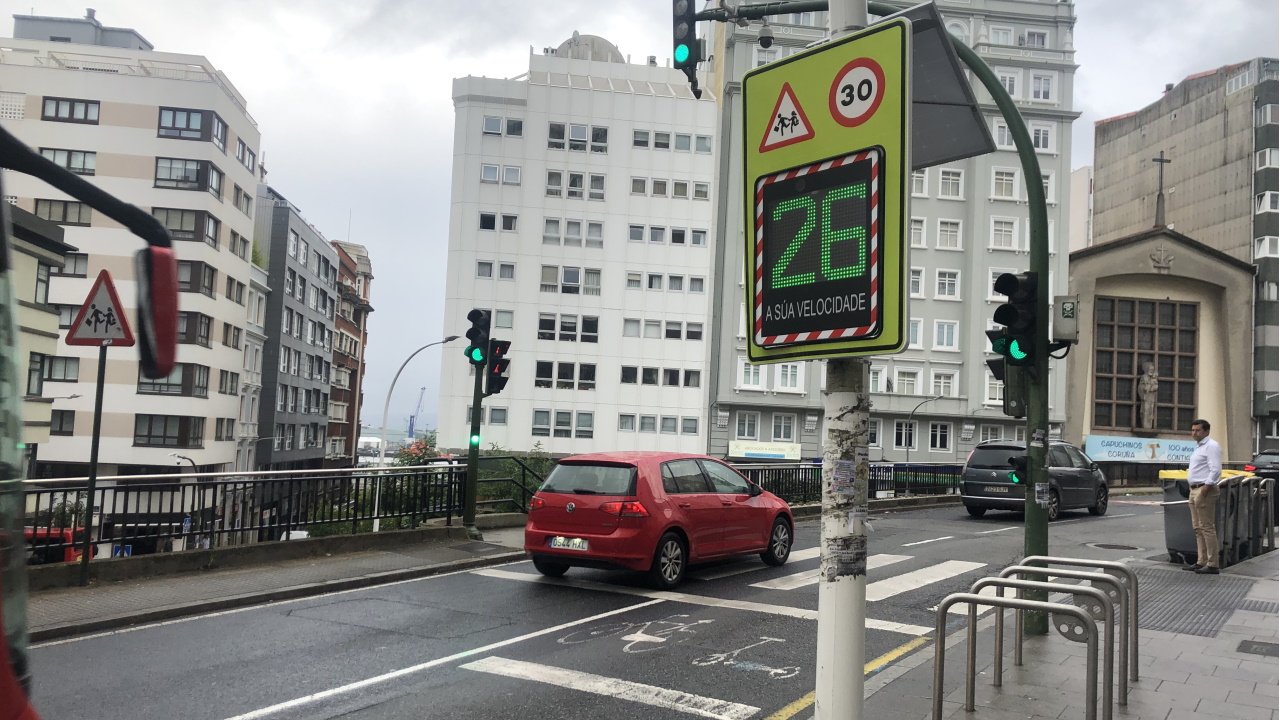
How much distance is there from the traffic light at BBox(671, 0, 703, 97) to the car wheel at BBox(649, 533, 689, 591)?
16.4 ft

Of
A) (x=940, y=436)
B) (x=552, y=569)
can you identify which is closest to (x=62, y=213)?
(x=552, y=569)

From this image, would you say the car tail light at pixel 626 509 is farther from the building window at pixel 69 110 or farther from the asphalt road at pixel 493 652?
the building window at pixel 69 110

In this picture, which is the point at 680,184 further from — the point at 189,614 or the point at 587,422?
the point at 189,614

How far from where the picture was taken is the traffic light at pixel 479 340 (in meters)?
15.3

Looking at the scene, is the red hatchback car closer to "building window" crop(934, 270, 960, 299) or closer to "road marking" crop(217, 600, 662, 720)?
"road marking" crop(217, 600, 662, 720)

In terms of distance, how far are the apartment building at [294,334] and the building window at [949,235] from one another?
45564 mm

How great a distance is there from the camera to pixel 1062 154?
5878 centimetres

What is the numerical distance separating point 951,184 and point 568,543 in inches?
2051

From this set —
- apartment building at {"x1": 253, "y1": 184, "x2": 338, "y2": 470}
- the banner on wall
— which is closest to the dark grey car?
the banner on wall

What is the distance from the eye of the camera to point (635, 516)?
430 inches

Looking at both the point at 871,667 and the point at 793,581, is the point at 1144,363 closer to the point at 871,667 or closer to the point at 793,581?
the point at 793,581

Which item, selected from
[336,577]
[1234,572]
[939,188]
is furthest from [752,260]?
[939,188]

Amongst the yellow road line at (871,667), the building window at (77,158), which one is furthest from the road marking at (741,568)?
the building window at (77,158)

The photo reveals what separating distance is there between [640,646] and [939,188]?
178 ft
